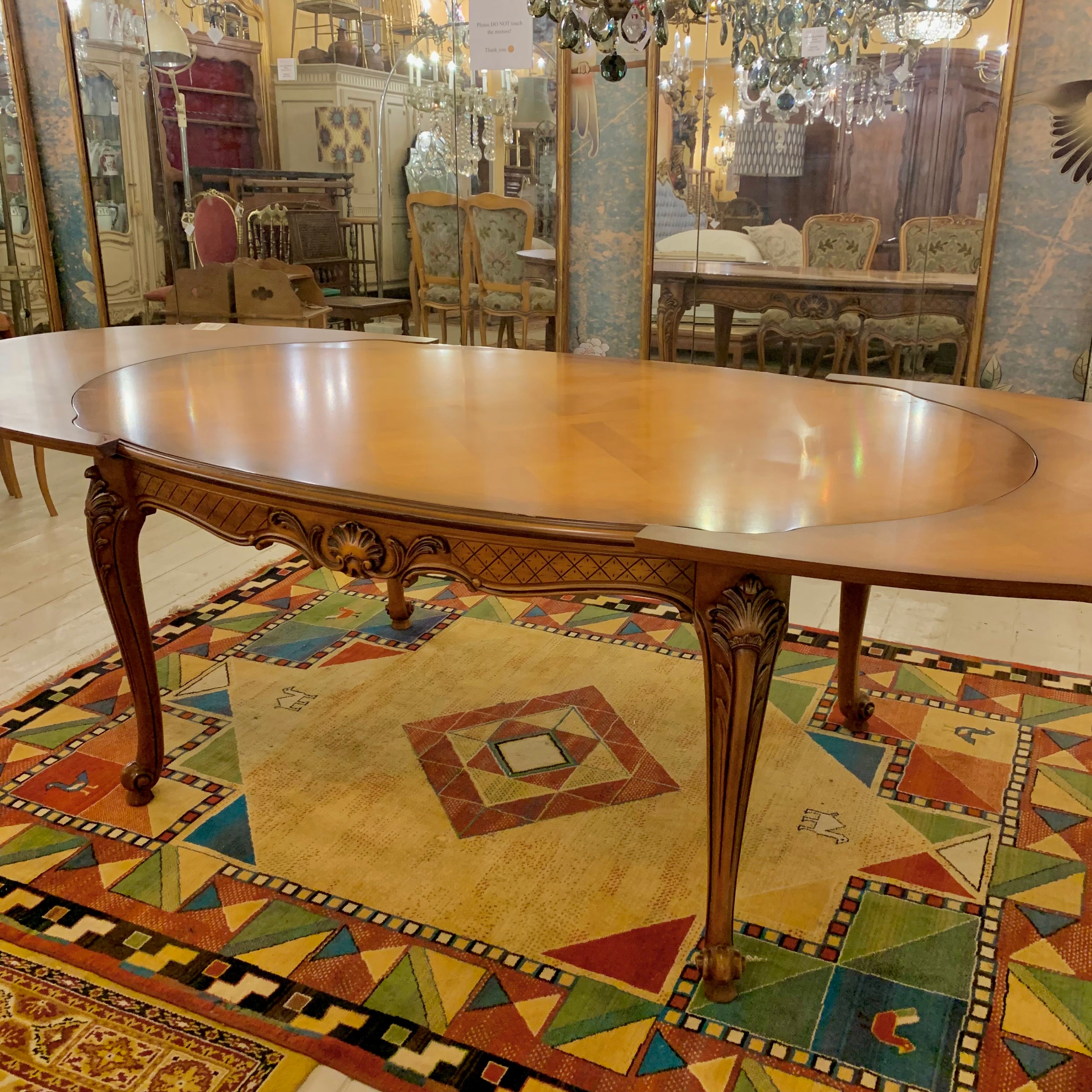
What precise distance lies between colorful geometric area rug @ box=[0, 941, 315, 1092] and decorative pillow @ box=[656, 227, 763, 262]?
3.31 meters

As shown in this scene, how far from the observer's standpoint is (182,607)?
9.86ft

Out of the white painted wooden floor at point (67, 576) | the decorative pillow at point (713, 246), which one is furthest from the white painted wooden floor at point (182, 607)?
the decorative pillow at point (713, 246)

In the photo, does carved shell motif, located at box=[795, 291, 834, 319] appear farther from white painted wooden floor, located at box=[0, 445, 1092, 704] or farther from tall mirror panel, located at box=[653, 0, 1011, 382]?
white painted wooden floor, located at box=[0, 445, 1092, 704]

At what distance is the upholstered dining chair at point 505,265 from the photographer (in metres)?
4.30

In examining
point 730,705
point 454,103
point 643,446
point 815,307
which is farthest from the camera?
point 454,103

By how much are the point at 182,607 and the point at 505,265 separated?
214cm

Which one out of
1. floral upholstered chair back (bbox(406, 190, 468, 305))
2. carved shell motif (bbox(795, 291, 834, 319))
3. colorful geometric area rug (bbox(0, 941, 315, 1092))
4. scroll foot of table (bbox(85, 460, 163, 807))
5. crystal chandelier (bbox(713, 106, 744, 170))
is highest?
crystal chandelier (bbox(713, 106, 744, 170))

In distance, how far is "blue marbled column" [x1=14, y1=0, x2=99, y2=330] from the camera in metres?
4.87

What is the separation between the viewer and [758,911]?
177cm

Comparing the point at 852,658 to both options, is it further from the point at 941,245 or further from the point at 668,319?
the point at 668,319

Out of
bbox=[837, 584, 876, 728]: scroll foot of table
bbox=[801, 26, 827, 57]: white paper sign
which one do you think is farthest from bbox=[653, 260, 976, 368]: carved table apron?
bbox=[837, 584, 876, 728]: scroll foot of table

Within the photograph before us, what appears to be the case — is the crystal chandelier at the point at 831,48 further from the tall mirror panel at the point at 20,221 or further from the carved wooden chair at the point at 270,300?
the tall mirror panel at the point at 20,221

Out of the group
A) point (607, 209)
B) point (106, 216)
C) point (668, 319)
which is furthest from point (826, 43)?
point (106, 216)

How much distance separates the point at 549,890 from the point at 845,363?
2.78m
